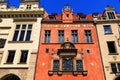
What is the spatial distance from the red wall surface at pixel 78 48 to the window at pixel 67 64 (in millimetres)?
1032

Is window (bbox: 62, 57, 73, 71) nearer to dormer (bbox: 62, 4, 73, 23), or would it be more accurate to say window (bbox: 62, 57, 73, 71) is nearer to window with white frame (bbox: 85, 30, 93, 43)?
window with white frame (bbox: 85, 30, 93, 43)

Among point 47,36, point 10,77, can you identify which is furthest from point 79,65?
point 10,77

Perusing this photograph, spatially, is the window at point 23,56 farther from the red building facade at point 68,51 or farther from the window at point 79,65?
the window at point 79,65

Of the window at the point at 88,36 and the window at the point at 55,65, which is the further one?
the window at the point at 88,36

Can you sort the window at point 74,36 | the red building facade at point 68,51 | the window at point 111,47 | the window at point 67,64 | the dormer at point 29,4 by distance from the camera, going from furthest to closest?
the dormer at point 29,4 < the window at point 74,36 < the window at point 111,47 < the window at point 67,64 < the red building facade at point 68,51

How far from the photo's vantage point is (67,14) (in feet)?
100

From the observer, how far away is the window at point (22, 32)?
88.2ft

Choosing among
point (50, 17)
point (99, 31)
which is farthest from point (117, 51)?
point (50, 17)

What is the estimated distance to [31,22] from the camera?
28797mm

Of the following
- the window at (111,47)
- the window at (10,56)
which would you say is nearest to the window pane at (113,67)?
the window at (111,47)

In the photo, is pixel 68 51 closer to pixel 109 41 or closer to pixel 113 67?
pixel 113 67

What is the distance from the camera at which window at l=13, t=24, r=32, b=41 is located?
2689 cm

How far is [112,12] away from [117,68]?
1135 cm

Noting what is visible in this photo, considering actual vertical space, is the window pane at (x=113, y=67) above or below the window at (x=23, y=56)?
below
